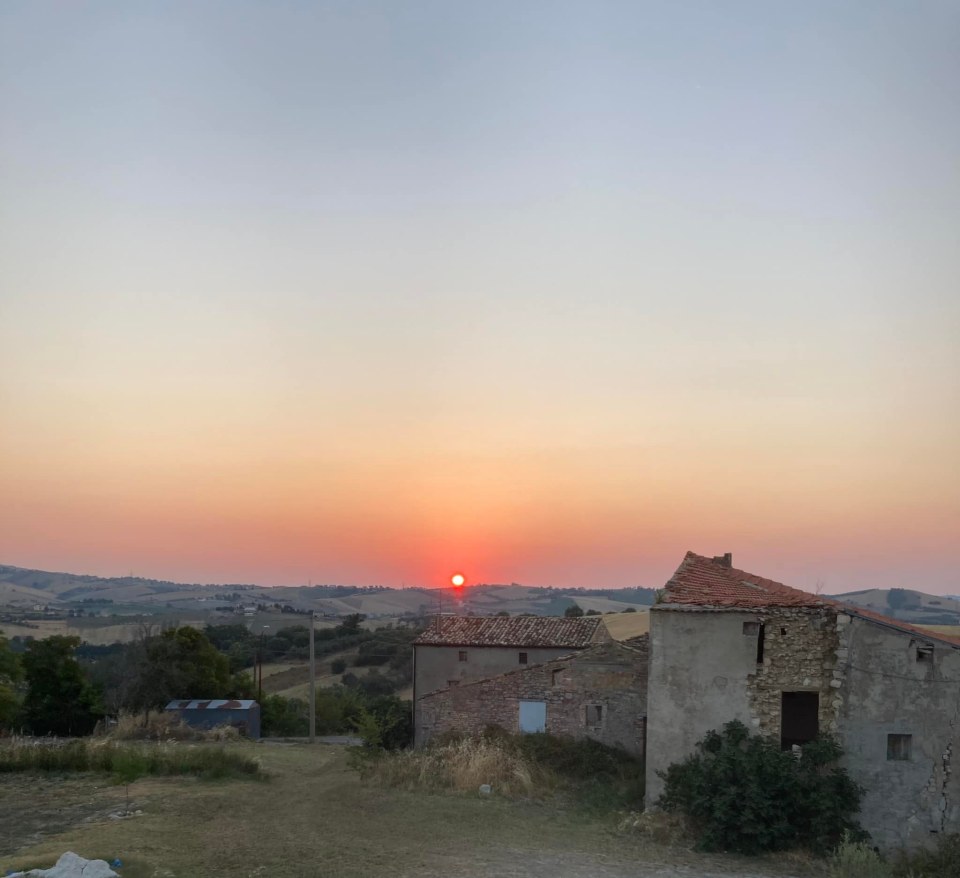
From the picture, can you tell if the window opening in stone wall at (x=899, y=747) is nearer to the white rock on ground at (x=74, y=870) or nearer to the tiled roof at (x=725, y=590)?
the tiled roof at (x=725, y=590)

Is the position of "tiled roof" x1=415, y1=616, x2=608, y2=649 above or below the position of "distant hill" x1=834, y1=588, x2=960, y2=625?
above

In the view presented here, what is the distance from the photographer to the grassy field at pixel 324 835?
13.6m

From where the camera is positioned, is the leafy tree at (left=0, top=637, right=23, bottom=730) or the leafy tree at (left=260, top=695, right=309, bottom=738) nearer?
the leafy tree at (left=0, top=637, right=23, bottom=730)

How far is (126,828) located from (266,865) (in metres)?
3.72

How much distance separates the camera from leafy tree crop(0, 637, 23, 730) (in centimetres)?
3262

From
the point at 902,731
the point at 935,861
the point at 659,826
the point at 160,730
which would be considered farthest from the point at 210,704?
the point at 935,861

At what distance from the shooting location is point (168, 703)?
125 feet

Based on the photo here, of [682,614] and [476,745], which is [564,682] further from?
[682,614]

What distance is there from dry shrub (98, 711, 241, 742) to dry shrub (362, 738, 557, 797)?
42.5ft

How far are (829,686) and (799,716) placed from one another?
3.31 meters

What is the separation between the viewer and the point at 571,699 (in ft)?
78.6

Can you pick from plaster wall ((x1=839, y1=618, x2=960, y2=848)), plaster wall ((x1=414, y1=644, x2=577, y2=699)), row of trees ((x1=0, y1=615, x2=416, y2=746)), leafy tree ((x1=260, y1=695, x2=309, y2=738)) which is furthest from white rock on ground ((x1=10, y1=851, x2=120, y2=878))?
leafy tree ((x1=260, y1=695, x2=309, y2=738))

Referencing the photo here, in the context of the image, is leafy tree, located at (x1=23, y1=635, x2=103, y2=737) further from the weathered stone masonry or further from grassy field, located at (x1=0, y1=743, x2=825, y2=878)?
the weathered stone masonry

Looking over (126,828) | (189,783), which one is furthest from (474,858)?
(189,783)
